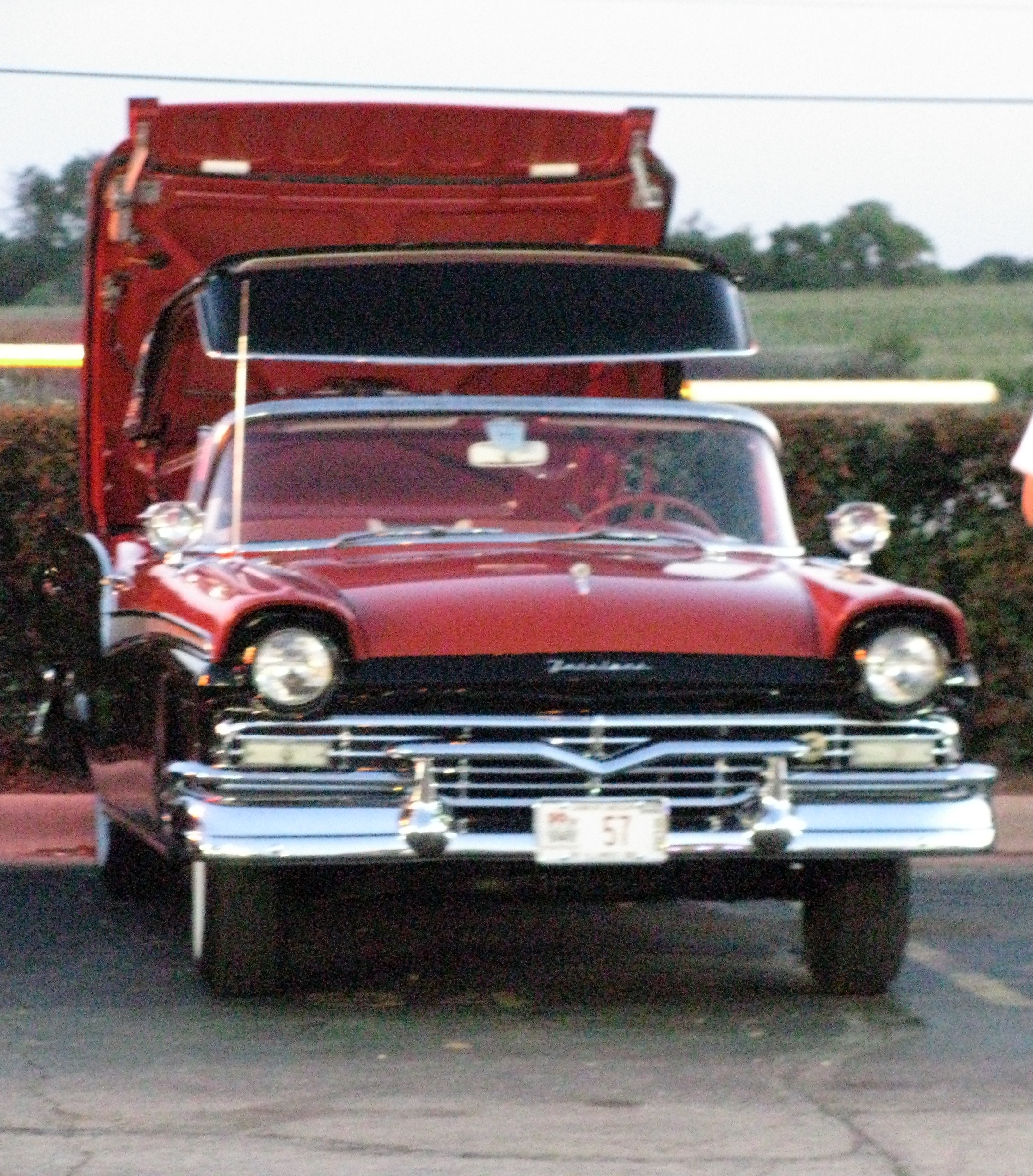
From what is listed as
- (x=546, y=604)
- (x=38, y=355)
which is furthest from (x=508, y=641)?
(x=38, y=355)

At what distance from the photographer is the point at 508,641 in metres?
6.27

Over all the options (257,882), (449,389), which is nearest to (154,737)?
(257,882)

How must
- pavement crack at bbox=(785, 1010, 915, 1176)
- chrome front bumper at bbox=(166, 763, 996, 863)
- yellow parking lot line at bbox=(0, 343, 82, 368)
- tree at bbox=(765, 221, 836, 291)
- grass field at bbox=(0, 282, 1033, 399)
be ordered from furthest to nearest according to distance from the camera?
1. tree at bbox=(765, 221, 836, 291)
2. grass field at bbox=(0, 282, 1033, 399)
3. yellow parking lot line at bbox=(0, 343, 82, 368)
4. chrome front bumper at bbox=(166, 763, 996, 863)
5. pavement crack at bbox=(785, 1010, 915, 1176)

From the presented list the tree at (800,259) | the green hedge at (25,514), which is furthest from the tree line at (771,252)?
the green hedge at (25,514)

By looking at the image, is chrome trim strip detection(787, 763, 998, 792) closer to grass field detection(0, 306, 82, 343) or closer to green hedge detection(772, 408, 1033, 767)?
green hedge detection(772, 408, 1033, 767)

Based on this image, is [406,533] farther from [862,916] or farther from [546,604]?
[862,916]

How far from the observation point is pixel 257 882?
6410 mm

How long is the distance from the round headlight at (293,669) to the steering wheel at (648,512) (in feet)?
4.92

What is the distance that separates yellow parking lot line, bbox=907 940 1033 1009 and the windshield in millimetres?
1314

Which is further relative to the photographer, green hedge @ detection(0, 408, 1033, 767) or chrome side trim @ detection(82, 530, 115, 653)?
green hedge @ detection(0, 408, 1033, 767)

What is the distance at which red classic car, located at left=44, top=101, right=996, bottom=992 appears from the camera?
6176mm

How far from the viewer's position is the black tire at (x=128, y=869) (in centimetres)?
867

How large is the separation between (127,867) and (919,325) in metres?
43.9

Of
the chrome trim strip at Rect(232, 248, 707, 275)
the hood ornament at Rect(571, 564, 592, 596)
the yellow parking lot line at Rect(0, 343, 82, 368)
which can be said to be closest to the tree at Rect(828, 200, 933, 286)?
the yellow parking lot line at Rect(0, 343, 82, 368)
